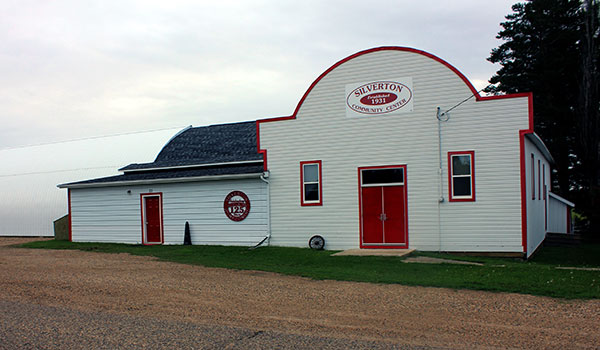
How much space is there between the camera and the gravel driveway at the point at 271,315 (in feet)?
22.3

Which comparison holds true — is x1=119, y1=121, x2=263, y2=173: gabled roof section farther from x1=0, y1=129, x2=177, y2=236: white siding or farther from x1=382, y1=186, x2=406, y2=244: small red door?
x1=382, y1=186, x2=406, y2=244: small red door

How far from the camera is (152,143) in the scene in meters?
28.8

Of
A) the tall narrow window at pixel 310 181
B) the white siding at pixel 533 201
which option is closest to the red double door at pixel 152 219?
the tall narrow window at pixel 310 181

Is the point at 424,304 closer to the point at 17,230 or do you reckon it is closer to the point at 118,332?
the point at 118,332

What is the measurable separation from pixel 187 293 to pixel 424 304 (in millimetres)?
4301

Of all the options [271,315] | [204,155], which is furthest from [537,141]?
[204,155]

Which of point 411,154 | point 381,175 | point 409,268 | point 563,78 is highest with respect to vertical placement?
point 563,78

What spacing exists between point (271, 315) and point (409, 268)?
5730 millimetres

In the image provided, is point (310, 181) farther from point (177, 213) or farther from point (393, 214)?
point (177, 213)

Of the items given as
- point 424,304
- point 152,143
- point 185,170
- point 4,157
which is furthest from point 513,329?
point 4,157

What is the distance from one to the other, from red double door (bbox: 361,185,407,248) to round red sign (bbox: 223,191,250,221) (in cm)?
428

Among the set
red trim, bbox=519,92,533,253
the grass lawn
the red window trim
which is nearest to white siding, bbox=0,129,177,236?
the grass lawn

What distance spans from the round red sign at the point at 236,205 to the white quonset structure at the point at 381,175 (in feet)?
0.12

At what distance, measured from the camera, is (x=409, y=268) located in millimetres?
13195
